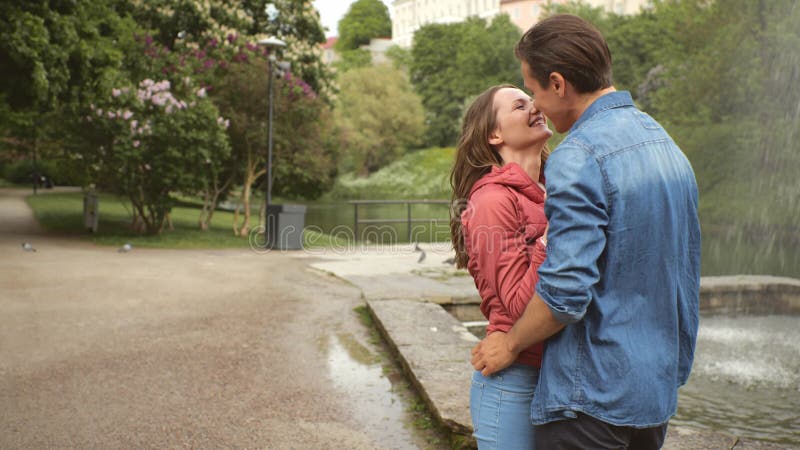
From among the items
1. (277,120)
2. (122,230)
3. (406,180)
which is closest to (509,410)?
(277,120)

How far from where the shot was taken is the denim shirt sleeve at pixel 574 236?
4.91 feet

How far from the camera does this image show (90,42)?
49.2 ft

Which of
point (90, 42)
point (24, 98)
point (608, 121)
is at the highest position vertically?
point (90, 42)

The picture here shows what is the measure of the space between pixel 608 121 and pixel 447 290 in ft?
22.9

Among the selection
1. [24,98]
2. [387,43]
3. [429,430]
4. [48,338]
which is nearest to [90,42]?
[24,98]

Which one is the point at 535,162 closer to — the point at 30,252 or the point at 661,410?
the point at 661,410

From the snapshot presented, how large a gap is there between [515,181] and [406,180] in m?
48.6

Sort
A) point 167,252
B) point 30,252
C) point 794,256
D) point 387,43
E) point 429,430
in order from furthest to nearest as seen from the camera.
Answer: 1. point 387,43
2. point 794,256
3. point 167,252
4. point 30,252
5. point 429,430

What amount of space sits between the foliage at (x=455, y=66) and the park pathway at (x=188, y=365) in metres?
46.0

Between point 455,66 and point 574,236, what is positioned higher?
point 455,66

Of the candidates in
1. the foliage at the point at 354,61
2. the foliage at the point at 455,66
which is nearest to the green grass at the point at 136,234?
the foliage at the point at 455,66

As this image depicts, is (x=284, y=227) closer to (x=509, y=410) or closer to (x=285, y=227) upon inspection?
(x=285, y=227)

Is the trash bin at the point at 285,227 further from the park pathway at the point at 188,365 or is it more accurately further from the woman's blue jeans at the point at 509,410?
the woman's blue jeans at the point at 509,410

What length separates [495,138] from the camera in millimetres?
1953
